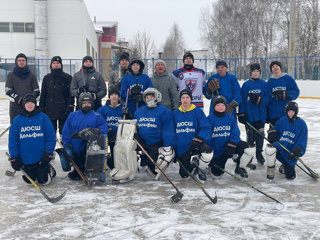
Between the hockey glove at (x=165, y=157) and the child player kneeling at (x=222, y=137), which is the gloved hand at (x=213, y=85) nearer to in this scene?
the child player kneeling at (x=222, y=137)

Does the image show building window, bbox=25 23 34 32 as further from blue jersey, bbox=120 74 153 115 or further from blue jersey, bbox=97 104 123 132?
blue jersey, bbox=97 104 123 132

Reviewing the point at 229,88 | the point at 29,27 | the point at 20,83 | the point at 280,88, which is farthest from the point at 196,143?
the point at 29,27

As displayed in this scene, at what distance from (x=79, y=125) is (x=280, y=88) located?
280 cm

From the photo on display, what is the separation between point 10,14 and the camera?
2222cm

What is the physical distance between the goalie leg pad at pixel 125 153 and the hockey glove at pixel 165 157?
301mm

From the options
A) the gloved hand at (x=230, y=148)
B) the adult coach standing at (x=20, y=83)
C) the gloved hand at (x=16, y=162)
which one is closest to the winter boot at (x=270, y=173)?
the gloved hand at (x=230, y=148)

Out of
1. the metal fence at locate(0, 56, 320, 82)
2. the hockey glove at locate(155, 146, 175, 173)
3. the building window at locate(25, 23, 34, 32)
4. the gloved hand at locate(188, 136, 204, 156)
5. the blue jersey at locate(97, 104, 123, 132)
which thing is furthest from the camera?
the building window at locate(25, 23, 34, 32)

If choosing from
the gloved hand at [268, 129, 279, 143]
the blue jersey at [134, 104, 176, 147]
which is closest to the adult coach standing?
the blue jersey at [134, 104, 176, 147]

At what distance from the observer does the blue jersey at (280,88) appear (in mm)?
5242

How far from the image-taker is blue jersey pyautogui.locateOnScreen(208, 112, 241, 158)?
14.8 ft

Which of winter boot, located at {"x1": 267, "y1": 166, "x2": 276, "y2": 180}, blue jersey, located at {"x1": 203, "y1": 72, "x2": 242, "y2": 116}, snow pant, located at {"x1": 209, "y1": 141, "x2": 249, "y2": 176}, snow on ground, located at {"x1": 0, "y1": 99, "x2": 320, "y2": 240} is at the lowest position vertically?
snow on ground, located at {"x1": 0, "y1": 99, "x2": 320, "y2": 240}

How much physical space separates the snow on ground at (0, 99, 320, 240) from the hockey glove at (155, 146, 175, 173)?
0.76 feet

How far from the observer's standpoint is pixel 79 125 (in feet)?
14.6

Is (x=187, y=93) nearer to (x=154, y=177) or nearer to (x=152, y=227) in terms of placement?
(x=154, y=177)
